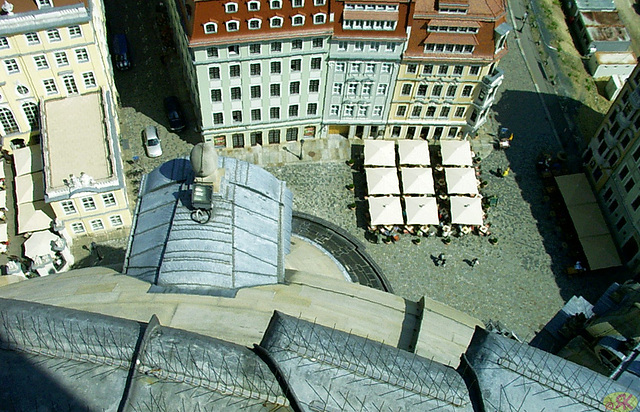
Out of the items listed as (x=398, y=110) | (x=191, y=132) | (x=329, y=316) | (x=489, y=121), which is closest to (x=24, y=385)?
(x=329, y=316)

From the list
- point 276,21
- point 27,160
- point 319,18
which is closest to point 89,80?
point 27,160

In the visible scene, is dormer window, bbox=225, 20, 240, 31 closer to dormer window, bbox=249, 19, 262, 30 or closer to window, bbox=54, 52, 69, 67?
dormer window, bbox=249, 19, 262, 30

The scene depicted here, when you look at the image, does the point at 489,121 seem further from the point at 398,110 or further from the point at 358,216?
the point at 358,216

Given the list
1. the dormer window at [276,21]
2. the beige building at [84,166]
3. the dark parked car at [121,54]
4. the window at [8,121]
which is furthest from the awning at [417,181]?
the window at [8,121]

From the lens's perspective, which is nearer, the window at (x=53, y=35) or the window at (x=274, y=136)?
the window at (x=53, y=35)

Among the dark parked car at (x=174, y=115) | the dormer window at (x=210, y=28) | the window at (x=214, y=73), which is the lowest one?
the dark parked car at (x=174, y=115)

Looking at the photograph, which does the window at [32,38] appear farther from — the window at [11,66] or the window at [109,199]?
the window at [109,199]
